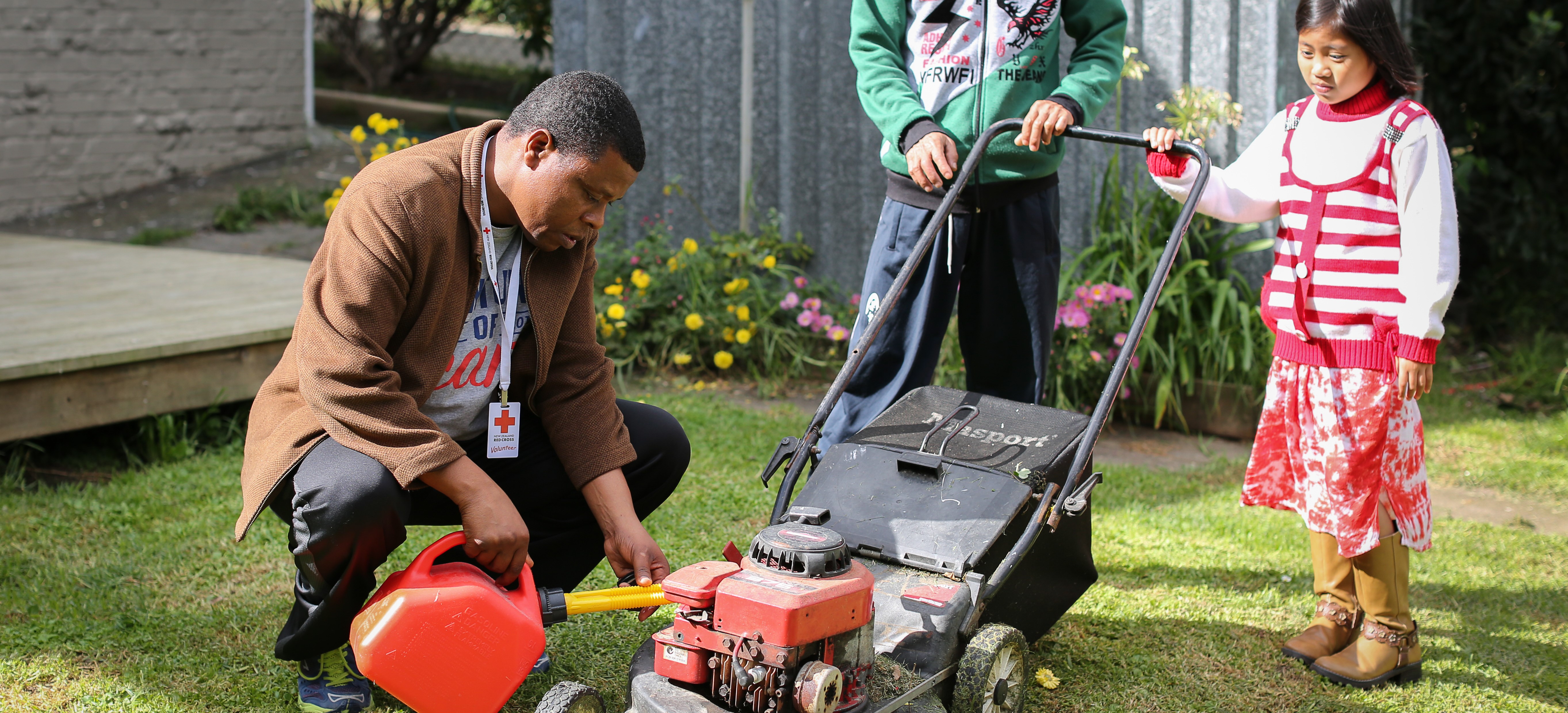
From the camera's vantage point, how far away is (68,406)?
3.62 m

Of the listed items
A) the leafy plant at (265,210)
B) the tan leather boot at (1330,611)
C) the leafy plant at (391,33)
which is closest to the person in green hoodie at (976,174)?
the tan leather boot at (1330,611)

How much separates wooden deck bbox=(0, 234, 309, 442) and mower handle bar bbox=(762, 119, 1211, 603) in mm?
2339

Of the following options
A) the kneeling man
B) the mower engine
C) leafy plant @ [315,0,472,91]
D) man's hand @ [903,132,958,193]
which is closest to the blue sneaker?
the kneeling man

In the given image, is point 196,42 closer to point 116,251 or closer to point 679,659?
point 116,251

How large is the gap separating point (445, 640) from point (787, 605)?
1.84 ft

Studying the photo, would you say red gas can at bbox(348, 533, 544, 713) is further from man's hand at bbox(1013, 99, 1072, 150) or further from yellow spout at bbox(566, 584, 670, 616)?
man's hand at bbox(1013, 99, 1072, 150)

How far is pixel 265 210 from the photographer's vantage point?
7.11 metres

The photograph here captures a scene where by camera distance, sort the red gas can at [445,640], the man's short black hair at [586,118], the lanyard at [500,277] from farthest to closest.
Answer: the lanyard at [500,277], the man's short black hair at [586,118], the red gas can at [445,640]

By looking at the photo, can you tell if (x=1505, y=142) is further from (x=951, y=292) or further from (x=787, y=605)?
(x=787, y=605)

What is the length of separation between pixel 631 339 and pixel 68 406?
212 centimetres

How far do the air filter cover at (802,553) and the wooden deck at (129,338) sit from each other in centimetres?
264

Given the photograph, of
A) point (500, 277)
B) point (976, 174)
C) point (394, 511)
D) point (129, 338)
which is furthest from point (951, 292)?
point (129, 338)

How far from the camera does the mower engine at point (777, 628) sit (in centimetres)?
179

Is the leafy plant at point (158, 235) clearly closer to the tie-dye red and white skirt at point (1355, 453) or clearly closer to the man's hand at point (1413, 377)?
the tie-dye red and white skirt at point (1355, 453)
